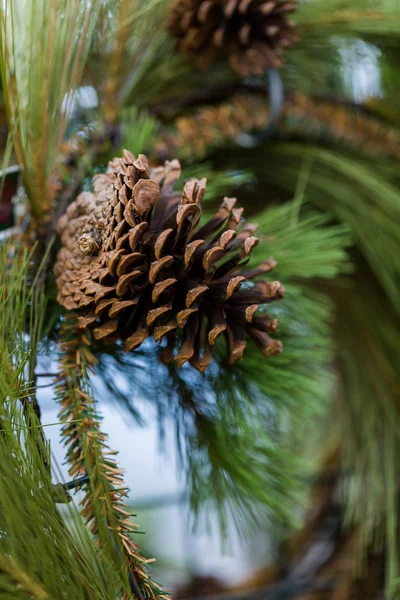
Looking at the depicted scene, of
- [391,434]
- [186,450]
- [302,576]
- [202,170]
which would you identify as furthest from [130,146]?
[302,576]

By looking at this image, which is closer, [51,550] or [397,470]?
[51,550]

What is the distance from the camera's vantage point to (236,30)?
0.33m

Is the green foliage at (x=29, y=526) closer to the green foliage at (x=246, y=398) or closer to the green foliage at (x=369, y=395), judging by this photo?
the green foliage at (x=246, y=398)

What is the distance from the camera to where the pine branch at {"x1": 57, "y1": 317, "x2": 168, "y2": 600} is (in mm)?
167

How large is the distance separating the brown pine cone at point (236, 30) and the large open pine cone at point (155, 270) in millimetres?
152

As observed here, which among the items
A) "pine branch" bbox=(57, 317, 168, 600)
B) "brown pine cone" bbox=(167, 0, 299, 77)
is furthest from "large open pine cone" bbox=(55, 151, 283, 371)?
"brown pine cone" bbox=(167, 0, 299, 77)

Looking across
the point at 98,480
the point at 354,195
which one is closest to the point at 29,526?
the point at 98,480

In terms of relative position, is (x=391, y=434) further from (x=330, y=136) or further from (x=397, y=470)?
(x=330, y=136)

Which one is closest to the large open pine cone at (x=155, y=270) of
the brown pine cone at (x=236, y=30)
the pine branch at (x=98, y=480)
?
the pine branch at (x=98, y=480)

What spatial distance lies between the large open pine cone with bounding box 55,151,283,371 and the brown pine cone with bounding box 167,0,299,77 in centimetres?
15

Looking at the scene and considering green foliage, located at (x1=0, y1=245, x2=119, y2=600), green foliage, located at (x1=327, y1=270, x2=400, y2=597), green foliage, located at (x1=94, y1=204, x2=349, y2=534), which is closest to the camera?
green foliage, located at (x1=0, y1=245, x2=119, y2=600)

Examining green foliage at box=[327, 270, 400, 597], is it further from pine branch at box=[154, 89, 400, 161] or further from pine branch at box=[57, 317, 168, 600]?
pine branch at box=[57, 317, 168, 600]

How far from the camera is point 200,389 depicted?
26cm

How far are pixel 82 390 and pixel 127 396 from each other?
70 millimetres
